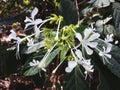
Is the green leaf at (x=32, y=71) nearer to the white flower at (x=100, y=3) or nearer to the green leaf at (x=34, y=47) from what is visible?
the green leaf at (x=34, y=47)

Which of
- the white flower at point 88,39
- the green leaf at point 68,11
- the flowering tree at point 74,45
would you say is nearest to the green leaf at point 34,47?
the flowering tree at point 74,45

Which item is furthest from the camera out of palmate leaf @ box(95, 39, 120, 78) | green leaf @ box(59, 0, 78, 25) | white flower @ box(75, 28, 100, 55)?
green leaf @ box(59, 0, 78, 25)

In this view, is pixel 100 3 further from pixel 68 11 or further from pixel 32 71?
pixel 32 71

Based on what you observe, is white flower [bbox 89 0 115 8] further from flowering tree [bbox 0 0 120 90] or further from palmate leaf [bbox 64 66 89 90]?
palmate leaf [bbox 64 66 89 90]

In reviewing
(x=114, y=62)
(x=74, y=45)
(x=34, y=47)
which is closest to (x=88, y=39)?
(x=74, y=45)

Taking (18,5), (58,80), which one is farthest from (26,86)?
(18,5)

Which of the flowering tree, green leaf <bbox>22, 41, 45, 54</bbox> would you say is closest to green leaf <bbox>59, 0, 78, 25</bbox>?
the flowering tree

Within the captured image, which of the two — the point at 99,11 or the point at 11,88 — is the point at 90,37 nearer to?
the point at 99,11
